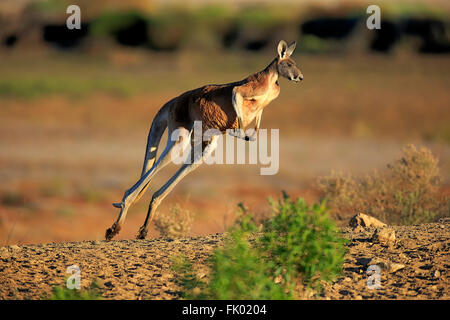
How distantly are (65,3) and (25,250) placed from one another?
55043mm

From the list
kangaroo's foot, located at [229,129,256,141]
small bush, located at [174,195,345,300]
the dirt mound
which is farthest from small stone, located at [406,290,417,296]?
kangaroo's foot, located at [229,129,256,141]

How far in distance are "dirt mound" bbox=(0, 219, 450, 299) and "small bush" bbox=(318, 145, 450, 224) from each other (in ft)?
6.75

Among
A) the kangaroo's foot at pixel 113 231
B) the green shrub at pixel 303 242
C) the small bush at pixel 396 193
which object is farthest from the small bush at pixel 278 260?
the small bush at pixel 396 193

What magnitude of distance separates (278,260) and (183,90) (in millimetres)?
34711

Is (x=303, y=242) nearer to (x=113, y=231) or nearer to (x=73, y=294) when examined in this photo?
(x=73, y=294)

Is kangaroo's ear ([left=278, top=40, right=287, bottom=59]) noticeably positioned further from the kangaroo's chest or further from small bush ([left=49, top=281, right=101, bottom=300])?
small bush ([left=49, top=281, right=101, bottom=300])

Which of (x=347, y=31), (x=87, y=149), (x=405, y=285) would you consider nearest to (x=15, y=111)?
(x=87, y=149)

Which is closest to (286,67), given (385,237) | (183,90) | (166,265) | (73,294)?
(385,237)

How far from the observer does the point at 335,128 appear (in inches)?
1326

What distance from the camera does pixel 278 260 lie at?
624cm

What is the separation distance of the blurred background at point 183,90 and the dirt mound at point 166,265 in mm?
1573

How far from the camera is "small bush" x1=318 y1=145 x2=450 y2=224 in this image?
10.4m
